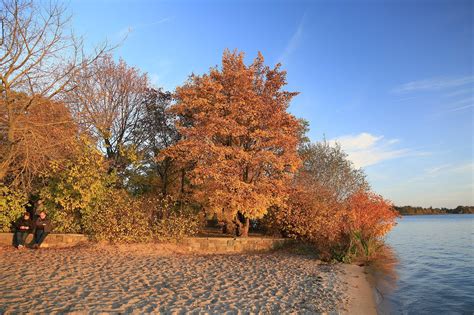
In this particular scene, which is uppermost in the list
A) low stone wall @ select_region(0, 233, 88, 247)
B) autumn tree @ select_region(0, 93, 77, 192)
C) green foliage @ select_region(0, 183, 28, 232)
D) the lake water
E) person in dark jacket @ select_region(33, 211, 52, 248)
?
autumn tree @ select_region(0, 93, 77, 192)

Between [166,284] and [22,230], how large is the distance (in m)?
8.86

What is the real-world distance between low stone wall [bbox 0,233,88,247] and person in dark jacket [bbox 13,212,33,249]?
0.26 metres

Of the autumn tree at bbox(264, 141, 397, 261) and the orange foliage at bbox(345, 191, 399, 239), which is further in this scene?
the orange foliage at bbox(345, 191, 399, 239)

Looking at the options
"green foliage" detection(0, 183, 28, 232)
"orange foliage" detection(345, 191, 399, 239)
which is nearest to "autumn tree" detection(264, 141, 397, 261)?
"orange foliage" detection(345, 191, 399, 239)

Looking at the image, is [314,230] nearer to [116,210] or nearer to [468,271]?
[468,271]

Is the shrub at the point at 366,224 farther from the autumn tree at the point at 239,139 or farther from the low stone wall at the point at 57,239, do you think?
the low stone wall at the point at 57,239

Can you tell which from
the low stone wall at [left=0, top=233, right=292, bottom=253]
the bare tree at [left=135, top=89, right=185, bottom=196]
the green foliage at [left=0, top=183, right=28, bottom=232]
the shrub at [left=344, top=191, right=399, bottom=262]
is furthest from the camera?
the bare tree at [left=135, top=89, right=185, bottom=196]

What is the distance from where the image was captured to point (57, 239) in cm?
1486

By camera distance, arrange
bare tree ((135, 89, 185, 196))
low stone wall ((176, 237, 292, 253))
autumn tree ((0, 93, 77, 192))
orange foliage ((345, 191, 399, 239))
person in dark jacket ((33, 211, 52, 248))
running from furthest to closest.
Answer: bare tree ((135, 89, 185, 196)) → orange foliage ((345, 191, 399, 239)) → low stone wall ((176, 237, 292, 253)) → person in dark jacket ((33, 211, 52, 248)) → autumn tree ((0, 93, 77, 192))

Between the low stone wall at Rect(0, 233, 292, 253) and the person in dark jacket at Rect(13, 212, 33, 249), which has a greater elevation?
the person in dark jacket at Rect(13, 212, 33, 249)

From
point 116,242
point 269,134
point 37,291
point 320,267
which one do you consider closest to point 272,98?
point 269,134

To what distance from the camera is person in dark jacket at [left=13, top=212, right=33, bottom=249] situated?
14250 millimetres

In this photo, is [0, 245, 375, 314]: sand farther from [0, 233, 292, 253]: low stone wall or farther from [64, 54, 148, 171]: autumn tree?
[64, 54, 148, 171]: autumn tree

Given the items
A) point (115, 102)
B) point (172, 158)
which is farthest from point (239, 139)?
point (115, 102)
